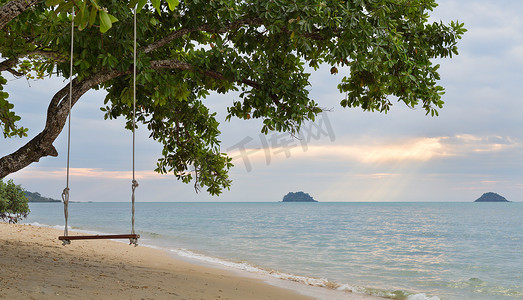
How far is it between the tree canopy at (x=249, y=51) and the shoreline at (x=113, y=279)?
1.82 meters

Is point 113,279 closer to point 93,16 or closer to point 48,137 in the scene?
point 48,137

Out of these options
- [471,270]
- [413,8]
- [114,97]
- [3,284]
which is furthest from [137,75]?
[471,270]

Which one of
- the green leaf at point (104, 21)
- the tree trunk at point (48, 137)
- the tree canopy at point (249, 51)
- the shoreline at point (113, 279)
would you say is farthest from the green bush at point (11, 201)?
the green leaf at point (104, 21)

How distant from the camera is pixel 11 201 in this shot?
19.5 meters

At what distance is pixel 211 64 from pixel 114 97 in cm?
216

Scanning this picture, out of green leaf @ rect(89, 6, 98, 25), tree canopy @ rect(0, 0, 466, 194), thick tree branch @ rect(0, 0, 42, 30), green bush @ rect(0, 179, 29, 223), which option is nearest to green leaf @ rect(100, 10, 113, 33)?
green leaf @ rect(89, 6, 98, 25)

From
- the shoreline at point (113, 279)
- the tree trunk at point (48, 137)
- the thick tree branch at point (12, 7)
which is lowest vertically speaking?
the shoreline at point (113, 279)

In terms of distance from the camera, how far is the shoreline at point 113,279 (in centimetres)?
574

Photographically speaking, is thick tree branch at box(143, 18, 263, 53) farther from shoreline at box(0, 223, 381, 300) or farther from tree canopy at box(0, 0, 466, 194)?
shoreline at box(0, 223, 381, 300)

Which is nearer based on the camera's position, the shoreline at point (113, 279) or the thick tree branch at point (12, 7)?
the thick tree branch at point (12, 7)

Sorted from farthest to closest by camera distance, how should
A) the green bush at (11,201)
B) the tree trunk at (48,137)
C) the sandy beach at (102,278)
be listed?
the green bush at (11,201) < the tree trunk at (48,137) < the sandy beach at (102,278)

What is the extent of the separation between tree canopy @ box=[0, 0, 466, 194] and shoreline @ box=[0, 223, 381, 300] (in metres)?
1.82

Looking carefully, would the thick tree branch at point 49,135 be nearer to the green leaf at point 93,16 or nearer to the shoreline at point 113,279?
the shoreline at point 113,279

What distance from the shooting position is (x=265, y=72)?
24.4 feet
